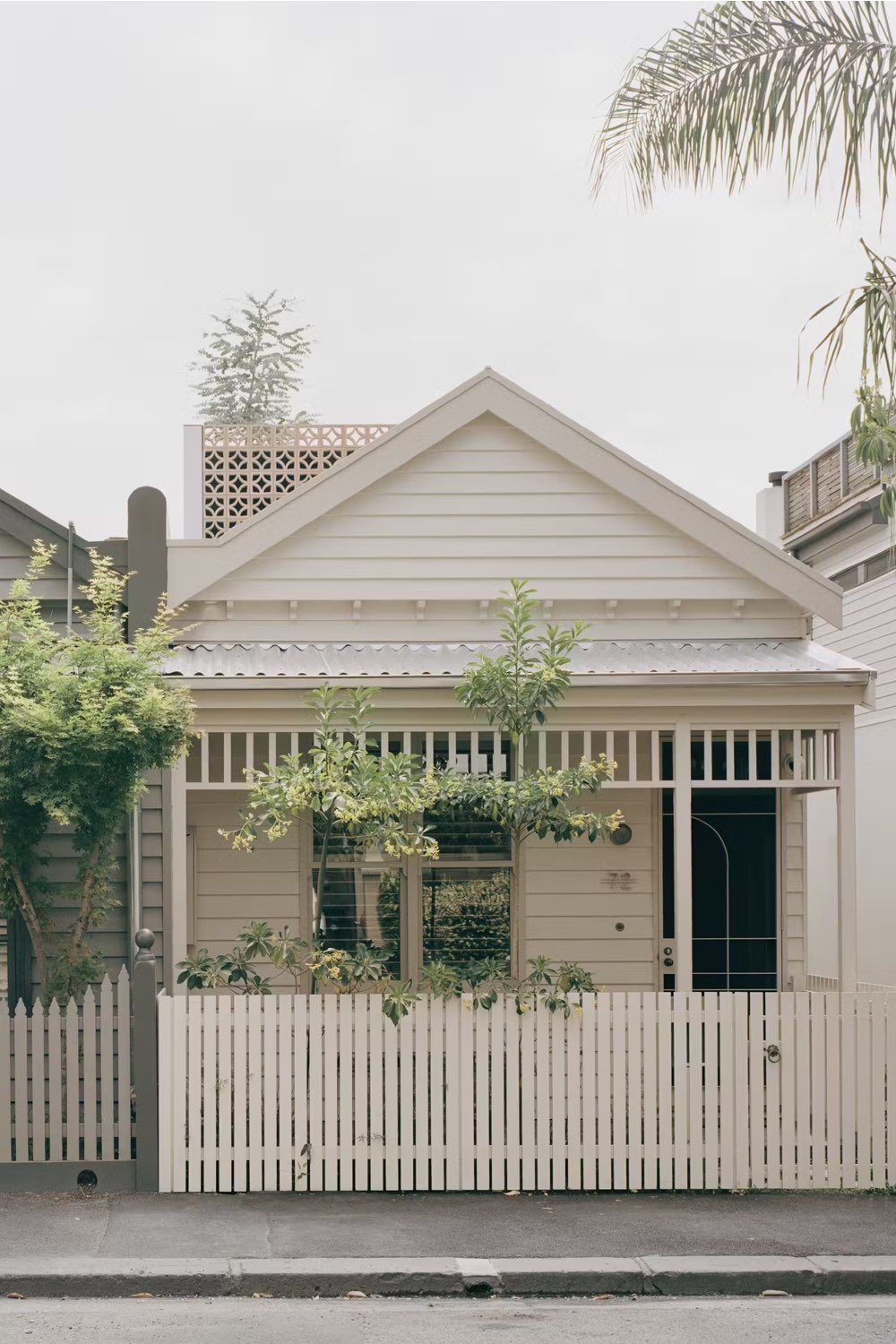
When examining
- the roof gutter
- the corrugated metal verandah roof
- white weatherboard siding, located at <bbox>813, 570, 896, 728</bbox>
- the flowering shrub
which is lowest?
the flowering shrub

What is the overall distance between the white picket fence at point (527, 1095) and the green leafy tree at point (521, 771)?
3.56ft

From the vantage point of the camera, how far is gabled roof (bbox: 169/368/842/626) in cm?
1291

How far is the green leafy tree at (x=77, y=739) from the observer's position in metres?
9.70

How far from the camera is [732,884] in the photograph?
14500 mm

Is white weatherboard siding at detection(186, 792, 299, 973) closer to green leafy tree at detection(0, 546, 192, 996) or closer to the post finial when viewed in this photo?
green leafy tree at detection(0, 546, 192, 996)

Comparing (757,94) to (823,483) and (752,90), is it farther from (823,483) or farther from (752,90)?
(823,483)

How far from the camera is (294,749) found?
10617mm

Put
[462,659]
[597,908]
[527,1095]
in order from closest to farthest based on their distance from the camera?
1. [527,1095]
2. [462,659]
3. [597,908]

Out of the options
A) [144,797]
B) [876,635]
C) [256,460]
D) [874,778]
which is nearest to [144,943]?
[144,797]

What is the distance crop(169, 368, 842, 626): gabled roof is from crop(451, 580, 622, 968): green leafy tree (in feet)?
7.99

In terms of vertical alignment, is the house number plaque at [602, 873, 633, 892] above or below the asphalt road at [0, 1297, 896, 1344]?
above

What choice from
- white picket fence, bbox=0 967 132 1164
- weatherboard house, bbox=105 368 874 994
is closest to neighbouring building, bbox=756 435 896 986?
weatherboard house, bbox=105 368 874 994

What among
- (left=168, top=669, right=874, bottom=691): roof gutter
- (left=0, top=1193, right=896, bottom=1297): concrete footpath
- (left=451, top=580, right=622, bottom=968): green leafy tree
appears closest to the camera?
(left=0, top=1193, right=896, bottom=1297): concrete footpath

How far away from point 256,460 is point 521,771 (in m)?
6.15
